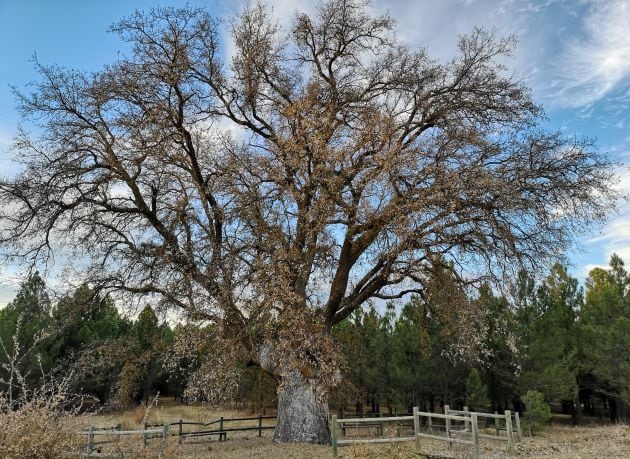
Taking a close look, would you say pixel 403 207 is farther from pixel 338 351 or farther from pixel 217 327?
pixel 217 327

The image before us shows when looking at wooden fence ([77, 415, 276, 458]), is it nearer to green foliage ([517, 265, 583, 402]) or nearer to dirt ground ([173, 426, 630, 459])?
dirt ground ([173, 426, 630, 459])

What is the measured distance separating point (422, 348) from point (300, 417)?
573 inches

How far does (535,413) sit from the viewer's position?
2414 centimetres

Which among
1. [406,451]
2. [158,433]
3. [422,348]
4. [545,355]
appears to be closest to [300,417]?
[406,451]

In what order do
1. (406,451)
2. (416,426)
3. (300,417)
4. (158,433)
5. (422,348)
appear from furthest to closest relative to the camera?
(422,348) < (158,433) < (300,417) < (416,426) < (406,451)

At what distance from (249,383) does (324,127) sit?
28762 mm

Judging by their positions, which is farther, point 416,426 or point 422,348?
point 422,348

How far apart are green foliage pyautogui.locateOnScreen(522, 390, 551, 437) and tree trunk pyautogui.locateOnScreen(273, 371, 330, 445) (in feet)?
44.9

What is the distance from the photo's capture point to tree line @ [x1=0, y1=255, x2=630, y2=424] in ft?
50.9

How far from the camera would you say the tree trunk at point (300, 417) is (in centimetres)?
1553

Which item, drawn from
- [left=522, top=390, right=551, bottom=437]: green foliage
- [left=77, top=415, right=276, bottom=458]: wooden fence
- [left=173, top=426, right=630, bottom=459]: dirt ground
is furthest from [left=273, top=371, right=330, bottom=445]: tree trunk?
[left=522, top=390, right=551, bottom=437]: green foliage

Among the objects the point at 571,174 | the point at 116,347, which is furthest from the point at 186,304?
the point at 571,174

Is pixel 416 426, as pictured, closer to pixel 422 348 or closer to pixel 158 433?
pixel 158 433

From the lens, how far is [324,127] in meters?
14.4
